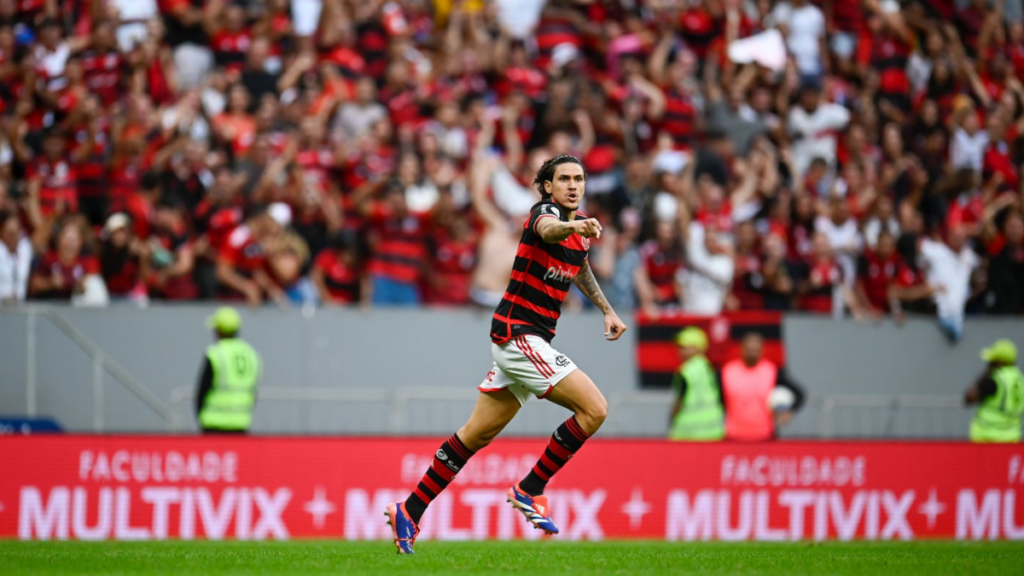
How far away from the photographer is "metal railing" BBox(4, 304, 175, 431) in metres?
14.1

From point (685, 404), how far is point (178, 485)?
5262mm

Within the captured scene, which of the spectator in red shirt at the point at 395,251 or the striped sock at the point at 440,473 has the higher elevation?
the spectator in red shirt at the point at 395,251

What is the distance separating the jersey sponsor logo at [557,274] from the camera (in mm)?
8492

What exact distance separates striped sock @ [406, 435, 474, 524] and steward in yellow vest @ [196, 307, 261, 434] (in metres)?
5.08

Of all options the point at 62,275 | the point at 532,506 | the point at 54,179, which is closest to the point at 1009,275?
the point at 532,506

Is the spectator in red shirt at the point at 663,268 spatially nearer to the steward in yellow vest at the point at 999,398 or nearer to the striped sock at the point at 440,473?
the steward in yellow vest at the point at 999,398

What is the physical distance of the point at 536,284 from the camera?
28.0 feet

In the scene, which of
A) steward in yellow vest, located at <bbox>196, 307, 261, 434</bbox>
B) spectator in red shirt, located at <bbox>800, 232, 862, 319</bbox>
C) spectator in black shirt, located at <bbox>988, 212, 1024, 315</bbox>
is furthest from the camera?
spectator in black shirt, located at <bbox>988, 212, 1024, 315</bbox>

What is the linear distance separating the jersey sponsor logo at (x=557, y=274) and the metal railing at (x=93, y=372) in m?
7.40

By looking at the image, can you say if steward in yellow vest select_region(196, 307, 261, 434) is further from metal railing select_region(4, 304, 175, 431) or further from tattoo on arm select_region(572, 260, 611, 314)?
tattoo on arm select_region(572, 260, 611, 314)

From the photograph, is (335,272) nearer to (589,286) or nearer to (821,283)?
(821,283)

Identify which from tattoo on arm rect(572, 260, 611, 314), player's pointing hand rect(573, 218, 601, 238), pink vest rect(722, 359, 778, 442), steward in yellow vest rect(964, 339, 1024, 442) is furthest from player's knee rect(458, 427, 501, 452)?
steward in yellow vest rect(964, 339, 1024, 442)

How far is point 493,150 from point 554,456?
913cm

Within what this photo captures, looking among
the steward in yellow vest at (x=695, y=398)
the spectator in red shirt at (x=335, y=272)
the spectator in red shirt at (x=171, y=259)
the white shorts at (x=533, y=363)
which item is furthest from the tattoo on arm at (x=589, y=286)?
the spectator in red shirt at (x=171, y=259)
